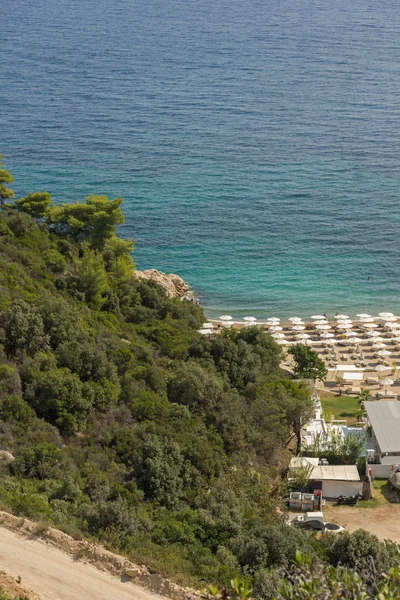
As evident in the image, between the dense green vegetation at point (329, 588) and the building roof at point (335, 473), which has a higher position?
the building roof at point (335, 473)

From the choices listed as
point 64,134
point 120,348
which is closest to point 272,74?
point 64,134

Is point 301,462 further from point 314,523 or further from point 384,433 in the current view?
point 384,433

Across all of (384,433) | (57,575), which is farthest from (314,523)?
(57,575)

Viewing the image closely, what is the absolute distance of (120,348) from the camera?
3531 cm

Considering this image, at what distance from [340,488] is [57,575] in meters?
15.9

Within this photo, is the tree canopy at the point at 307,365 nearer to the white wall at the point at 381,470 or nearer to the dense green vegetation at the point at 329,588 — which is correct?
the white wall at the point at 381,470

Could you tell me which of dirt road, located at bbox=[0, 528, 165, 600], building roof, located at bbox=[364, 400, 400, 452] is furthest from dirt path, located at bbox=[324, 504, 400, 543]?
dirt road, located at bbox=[0, 528, 165, 600]

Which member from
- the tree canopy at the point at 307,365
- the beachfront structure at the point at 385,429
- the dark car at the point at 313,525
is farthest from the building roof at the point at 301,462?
the tree canopy at the point at 307,365

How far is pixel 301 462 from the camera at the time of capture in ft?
111

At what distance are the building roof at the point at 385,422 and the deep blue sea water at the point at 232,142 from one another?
1779 centimetres

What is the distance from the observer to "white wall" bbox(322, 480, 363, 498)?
33094 millimetres

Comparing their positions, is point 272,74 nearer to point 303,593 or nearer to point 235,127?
point 235,127

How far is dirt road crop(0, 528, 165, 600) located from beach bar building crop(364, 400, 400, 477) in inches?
686

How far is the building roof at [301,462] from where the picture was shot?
111 ft
